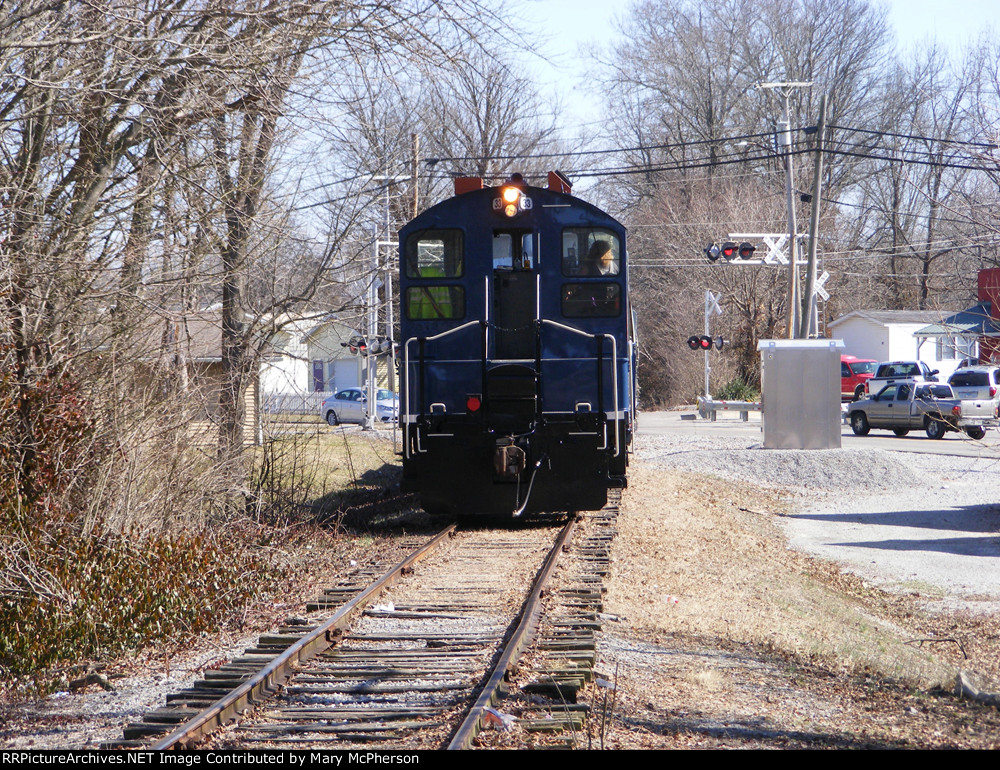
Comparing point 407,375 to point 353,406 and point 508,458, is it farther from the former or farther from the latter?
point 353,406

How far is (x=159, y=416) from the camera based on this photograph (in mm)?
9633

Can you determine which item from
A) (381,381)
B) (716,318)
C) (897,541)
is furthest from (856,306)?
(897,541)

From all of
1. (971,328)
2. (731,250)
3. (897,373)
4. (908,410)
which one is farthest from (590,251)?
(897,373)

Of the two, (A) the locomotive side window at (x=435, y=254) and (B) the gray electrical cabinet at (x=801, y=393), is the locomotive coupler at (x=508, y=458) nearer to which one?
(A) the locomotive side window at (x=435, y=254)

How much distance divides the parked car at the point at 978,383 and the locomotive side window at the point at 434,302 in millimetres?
21924

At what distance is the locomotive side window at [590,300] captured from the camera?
11.7 metres

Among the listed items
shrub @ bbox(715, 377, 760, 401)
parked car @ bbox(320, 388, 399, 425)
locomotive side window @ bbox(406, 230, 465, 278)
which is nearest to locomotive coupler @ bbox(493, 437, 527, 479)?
locomotive side window @ bbox(406, 230, 465, 278)

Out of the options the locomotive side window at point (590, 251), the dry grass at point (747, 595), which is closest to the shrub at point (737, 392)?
the dry grass at point (747, 595)

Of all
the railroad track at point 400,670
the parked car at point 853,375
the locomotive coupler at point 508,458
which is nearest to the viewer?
the railroad track at point 400,670

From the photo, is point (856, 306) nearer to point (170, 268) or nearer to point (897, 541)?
point (897, 541)

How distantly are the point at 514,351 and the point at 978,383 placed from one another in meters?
22.4

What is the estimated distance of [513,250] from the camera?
39.0 feet

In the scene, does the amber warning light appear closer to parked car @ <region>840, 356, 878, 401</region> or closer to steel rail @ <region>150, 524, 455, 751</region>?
steel rail @ <region>150, 524, 455, 751</region>

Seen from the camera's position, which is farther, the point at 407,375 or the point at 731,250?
the point at 731,250
